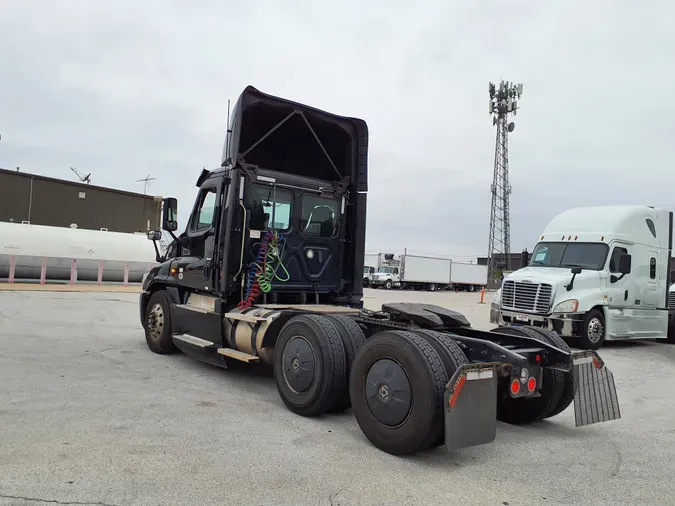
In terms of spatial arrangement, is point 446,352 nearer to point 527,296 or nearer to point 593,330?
point 527,296

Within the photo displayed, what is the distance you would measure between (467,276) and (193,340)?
166ft

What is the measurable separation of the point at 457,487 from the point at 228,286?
3.98 m

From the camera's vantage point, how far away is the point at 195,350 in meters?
7.13

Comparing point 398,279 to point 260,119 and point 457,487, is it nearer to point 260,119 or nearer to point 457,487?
point 260,119

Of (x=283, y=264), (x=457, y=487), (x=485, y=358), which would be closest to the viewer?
(x=457, y=487)

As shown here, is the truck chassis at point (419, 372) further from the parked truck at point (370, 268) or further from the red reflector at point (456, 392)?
the parked truck at point (370, 268)

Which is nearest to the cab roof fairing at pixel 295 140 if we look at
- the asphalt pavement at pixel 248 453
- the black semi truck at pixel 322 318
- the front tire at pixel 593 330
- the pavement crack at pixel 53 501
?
the black semi truck at pixel 322 318

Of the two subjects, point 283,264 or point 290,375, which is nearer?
point 290,375

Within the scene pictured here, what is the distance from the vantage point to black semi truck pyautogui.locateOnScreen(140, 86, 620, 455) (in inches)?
163

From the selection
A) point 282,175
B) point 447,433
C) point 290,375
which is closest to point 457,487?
point 447,433

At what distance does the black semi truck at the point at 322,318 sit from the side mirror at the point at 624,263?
708 cm

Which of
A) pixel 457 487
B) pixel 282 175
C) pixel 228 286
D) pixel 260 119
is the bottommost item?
pixel 457 487

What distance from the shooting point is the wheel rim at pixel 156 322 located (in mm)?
8172

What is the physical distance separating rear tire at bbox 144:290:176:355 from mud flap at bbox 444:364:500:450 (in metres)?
5.23
